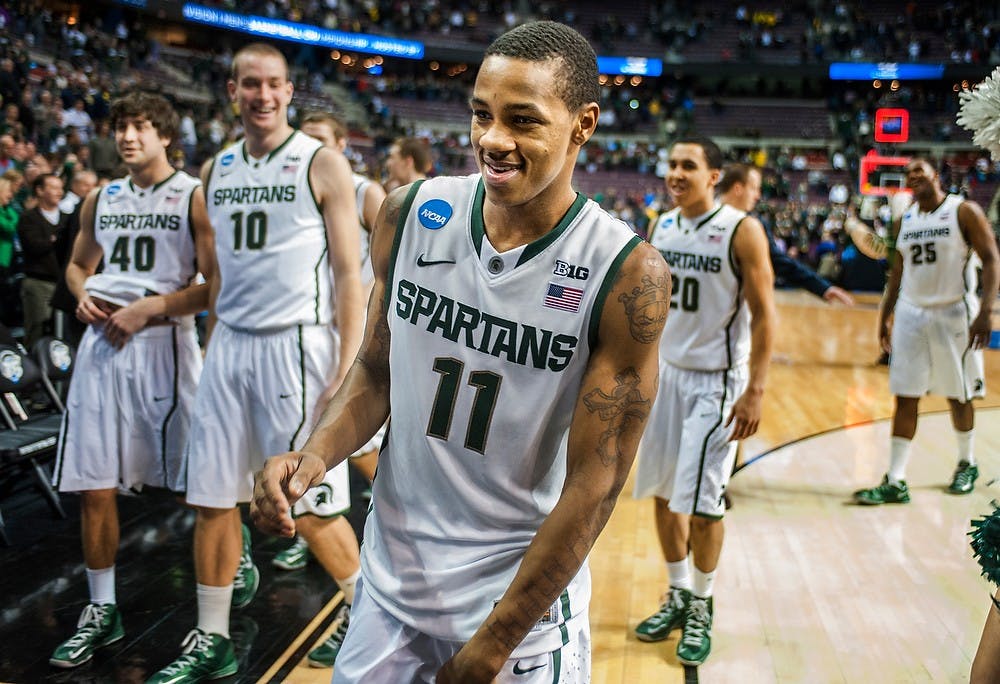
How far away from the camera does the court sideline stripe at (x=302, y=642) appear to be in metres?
3.30

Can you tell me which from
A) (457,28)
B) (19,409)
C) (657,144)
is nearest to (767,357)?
(19,409)

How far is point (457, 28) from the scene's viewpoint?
35.8m

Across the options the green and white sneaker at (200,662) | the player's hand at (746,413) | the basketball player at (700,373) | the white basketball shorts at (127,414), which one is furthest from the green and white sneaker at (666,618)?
the white basketball shorts at (127,414)

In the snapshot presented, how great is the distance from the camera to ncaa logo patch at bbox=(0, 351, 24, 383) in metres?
4.68

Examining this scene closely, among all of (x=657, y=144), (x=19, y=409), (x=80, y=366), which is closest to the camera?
(x=80, y=366)

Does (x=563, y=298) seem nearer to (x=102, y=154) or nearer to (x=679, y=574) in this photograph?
(x=679, y=574)

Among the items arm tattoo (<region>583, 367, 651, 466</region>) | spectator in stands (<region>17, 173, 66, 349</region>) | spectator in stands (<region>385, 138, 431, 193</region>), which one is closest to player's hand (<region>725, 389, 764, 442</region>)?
arm tattoo (<region>583, 367, 651, 466</region>)

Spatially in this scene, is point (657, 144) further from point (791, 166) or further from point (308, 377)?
point (308, 377)

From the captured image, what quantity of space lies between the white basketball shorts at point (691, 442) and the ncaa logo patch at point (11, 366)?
336 centimetres

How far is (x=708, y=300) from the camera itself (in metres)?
3.78

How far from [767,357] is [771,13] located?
36162mm

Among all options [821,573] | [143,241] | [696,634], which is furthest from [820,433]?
[143,241]

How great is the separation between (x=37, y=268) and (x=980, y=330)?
7.15 m

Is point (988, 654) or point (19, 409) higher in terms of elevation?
point (988, 654)
